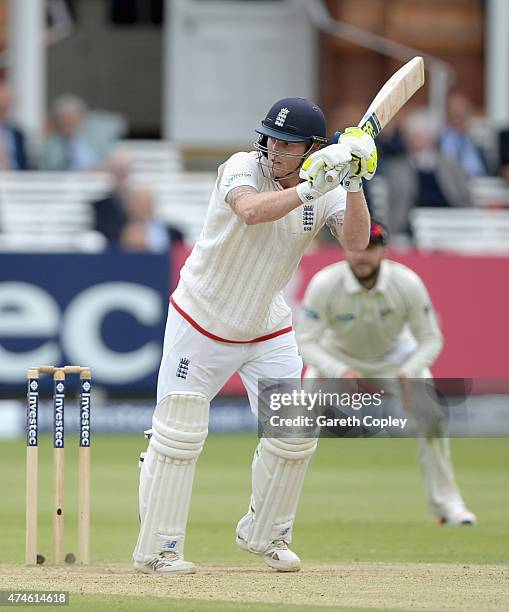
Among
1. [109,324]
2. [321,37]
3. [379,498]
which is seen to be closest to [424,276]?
[109,324]

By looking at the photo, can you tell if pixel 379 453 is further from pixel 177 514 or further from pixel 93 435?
pixel 177 514

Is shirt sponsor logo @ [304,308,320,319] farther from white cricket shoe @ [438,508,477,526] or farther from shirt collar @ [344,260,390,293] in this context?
white cricket shoe @ [438,508,477,526]

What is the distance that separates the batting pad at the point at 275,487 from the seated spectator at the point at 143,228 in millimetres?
6483

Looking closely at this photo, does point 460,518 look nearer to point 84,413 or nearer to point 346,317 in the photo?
point 346,317

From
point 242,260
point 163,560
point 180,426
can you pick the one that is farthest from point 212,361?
point 163,560

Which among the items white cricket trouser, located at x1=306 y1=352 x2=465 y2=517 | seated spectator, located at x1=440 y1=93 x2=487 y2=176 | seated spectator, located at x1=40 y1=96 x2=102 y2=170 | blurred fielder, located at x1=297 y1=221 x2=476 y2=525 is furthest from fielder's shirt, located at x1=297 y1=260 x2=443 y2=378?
seated spectator, located at x1=440 y1=93 x2=487 y2=176

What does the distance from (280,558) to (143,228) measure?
676cm

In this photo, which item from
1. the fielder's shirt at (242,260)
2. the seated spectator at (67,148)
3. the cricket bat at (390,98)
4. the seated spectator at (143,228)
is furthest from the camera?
the seated spectator at (67,148)

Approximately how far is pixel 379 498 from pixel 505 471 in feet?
5.00

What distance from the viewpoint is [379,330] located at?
8.59m

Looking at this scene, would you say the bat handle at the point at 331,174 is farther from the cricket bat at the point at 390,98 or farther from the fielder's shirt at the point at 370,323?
the fielder's shirt at the point at 370,323

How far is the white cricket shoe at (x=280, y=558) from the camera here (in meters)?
6.37

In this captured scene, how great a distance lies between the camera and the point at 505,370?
42.1 ft

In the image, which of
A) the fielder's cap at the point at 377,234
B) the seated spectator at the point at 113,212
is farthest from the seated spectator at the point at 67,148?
the fielder's cap at the point at 377,234
